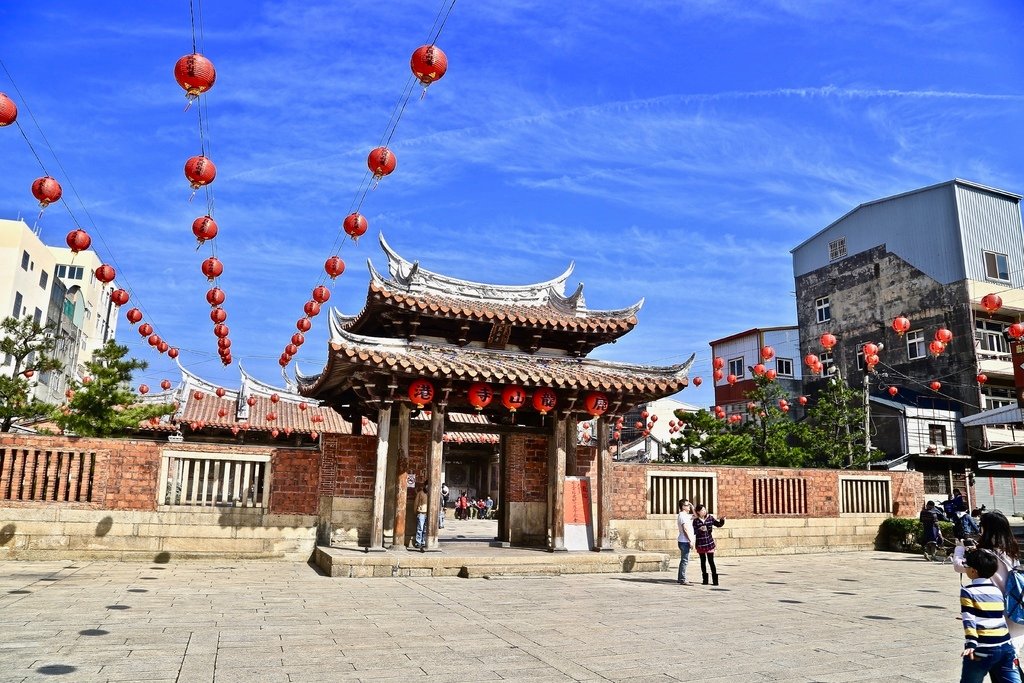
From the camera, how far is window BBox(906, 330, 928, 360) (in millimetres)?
31953

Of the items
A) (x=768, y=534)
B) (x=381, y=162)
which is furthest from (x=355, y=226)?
(x=768, y=534)

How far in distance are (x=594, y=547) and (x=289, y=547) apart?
6.19m

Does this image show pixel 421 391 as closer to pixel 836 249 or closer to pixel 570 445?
pixel 570 445

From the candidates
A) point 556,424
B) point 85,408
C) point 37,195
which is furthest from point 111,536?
point 556,424

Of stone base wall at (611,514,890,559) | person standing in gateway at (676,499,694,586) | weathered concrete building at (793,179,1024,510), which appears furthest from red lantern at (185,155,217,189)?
weathered concrete building at (793,179,1024,510)

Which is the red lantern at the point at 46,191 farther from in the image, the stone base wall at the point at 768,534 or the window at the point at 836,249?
the window at the point at 836,249

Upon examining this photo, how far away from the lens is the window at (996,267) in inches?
1214

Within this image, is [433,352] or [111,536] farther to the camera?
[433,352]

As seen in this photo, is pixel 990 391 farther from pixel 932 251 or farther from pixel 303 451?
pixel 303 451

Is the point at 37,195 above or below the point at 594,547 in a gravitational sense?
above

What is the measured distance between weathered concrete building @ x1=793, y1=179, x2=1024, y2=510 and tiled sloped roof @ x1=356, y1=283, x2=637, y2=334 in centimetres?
1718

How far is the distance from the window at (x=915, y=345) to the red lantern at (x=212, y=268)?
30382 mm

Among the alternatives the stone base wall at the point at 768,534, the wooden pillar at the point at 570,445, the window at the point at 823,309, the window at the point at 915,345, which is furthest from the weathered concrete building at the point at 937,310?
the wooden pillar at the point at 570,445

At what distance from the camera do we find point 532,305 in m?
16.5
